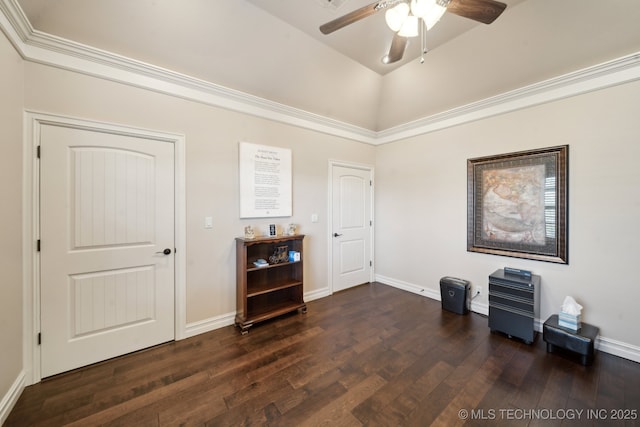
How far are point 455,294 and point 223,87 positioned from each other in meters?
3.82

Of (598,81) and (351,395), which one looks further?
(598,81)

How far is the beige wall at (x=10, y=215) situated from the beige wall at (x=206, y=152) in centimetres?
21

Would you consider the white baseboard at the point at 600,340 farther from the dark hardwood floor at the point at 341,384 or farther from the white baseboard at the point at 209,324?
the white baseboard at the point at 209,324

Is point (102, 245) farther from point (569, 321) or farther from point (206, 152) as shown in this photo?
point (569, 321)

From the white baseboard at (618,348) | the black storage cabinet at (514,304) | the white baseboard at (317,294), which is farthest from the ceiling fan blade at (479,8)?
the white baseboard at (317,294)

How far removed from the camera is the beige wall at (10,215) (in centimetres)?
161

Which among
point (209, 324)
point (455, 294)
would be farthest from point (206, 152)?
point (455, 294)

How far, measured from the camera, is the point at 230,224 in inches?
114

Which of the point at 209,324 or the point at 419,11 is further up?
the point at 419,11

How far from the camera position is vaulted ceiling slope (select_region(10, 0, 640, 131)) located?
6.61 feet

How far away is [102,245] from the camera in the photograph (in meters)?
2.19

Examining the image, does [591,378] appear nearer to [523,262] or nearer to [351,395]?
[523,262]

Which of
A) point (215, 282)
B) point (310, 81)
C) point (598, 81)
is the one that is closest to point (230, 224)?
point (215, 282)

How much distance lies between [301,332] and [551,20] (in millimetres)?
3885
